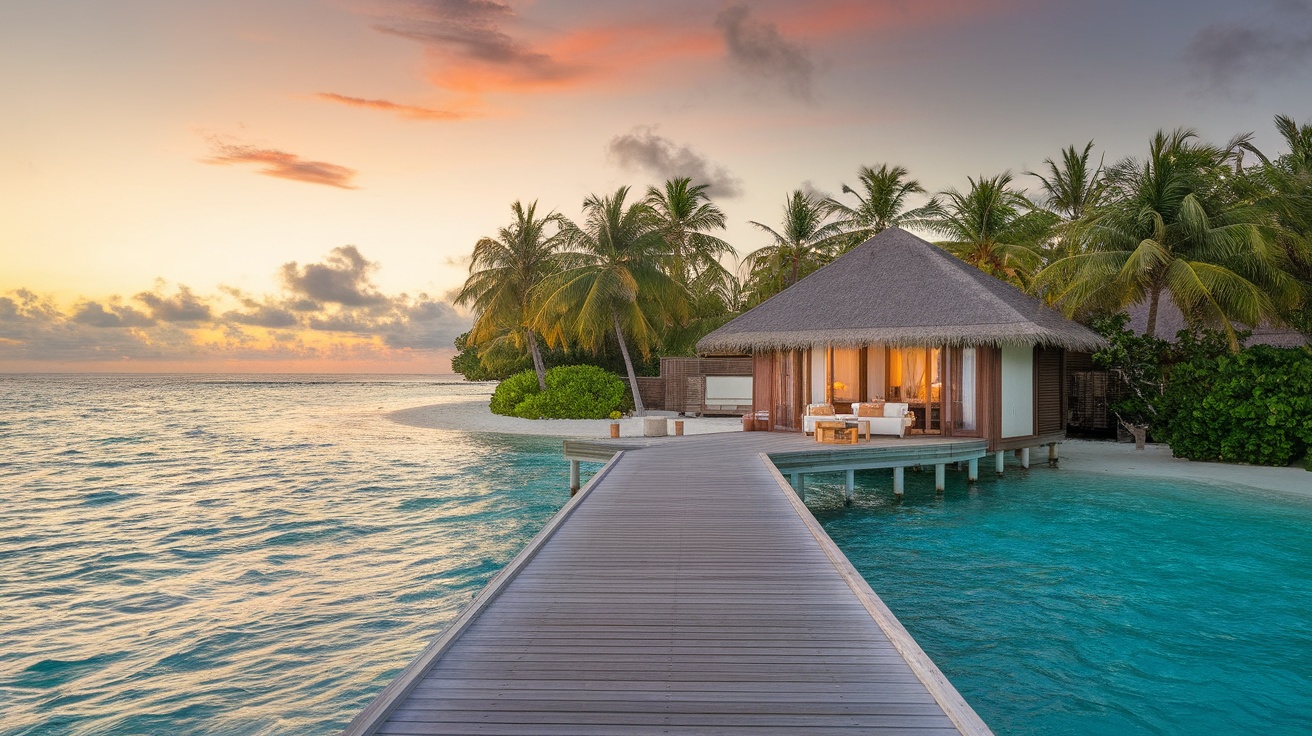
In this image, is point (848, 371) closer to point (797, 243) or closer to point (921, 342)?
point (921, 342)

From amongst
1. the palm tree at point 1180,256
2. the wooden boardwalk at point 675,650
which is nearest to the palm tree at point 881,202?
the palm tree at point 1180,256

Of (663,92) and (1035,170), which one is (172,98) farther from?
(1035,170)

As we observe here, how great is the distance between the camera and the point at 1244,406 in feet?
44.7

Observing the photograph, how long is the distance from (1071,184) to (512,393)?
21.2 m

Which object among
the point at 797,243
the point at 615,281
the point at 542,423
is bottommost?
the point at 542,423

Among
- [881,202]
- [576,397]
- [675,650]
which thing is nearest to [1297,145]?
[881,202]

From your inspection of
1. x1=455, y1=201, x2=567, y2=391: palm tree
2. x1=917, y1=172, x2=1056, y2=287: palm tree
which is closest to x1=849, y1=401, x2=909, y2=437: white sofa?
x1=917, y1=172, x2=1056, y2=287: palm tree

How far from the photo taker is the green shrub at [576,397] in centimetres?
2458

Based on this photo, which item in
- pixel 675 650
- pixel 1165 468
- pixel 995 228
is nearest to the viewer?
pixel 675 650

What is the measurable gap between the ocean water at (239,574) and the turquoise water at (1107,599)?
4474mm

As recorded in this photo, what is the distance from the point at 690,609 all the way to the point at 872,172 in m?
23.5

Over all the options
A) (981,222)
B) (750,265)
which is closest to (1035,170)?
(981,222)

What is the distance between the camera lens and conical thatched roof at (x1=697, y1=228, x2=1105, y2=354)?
12734mm

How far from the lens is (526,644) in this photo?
356 cm
